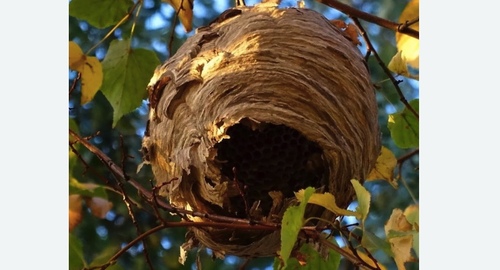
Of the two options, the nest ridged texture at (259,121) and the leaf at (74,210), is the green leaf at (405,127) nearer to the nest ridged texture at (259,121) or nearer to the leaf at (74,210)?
the nest ridged texture at (259,121)

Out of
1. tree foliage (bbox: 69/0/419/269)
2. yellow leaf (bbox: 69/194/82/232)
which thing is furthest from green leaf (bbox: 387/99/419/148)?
yellow leaf (bbox: 69/194/82/232)

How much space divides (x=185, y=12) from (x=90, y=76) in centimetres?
12

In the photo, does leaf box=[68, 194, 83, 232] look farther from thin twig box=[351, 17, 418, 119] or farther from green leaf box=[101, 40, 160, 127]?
thin twig box=[351, 17, 418, 119]

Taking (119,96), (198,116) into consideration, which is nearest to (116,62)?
(119,96)

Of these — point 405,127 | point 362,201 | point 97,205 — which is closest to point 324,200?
point 362,201

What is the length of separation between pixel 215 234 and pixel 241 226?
5cm

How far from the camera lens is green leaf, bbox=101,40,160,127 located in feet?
3.20

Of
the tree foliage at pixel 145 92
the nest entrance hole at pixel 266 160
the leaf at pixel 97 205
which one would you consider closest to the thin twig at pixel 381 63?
the tree foliage at pixel 145 92

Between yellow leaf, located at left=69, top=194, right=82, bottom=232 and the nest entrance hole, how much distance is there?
A: 0.64 ft

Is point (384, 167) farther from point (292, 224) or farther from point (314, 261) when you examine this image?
point (292, 224)

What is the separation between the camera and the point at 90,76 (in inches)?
37.7

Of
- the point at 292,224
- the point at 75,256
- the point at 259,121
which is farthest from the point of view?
the point at 75,256

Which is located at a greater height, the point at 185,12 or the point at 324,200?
the point at 185,12
